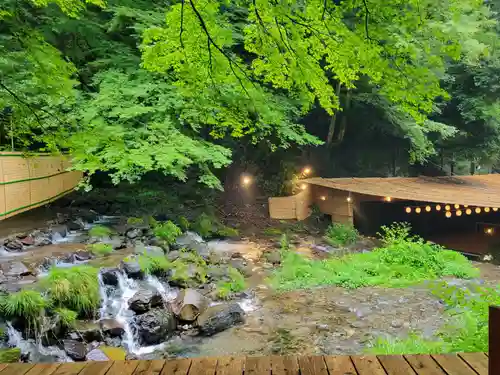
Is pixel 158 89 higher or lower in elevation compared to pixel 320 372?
higher

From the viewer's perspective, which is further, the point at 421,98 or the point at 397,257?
the point at 397,257

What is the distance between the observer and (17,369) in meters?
3.32

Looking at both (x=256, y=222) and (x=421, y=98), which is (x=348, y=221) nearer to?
(x=256, y=222)

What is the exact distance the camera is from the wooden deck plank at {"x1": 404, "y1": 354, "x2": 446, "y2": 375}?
3131mm

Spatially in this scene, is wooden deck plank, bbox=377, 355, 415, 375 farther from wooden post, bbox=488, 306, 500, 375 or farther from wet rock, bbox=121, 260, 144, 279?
wet rock, bbox=121, 260, 144, 279

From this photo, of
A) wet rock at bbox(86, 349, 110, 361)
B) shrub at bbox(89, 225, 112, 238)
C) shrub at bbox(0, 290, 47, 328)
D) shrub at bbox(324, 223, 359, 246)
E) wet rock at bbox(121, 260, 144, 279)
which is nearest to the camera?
wet rock at bbox(86, 349, 110, 361)

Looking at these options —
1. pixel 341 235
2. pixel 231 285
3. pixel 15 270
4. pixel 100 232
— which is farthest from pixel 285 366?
pixel 341 235

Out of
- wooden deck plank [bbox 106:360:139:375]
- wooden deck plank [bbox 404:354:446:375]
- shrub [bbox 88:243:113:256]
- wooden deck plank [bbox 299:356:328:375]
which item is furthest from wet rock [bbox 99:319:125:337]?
wooden deck plank [bbox 404:354:446:375]

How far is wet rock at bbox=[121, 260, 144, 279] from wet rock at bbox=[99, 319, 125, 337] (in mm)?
1872

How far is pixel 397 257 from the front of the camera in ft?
42.9

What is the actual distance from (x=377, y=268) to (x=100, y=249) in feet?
27.3

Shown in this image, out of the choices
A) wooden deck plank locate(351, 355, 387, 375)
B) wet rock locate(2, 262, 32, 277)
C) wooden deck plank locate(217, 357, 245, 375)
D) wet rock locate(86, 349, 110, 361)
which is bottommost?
wet rock locate(86, 349, 110, 361)

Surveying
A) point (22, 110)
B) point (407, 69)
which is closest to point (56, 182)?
point (22, 110)

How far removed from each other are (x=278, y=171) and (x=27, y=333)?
1597cm
